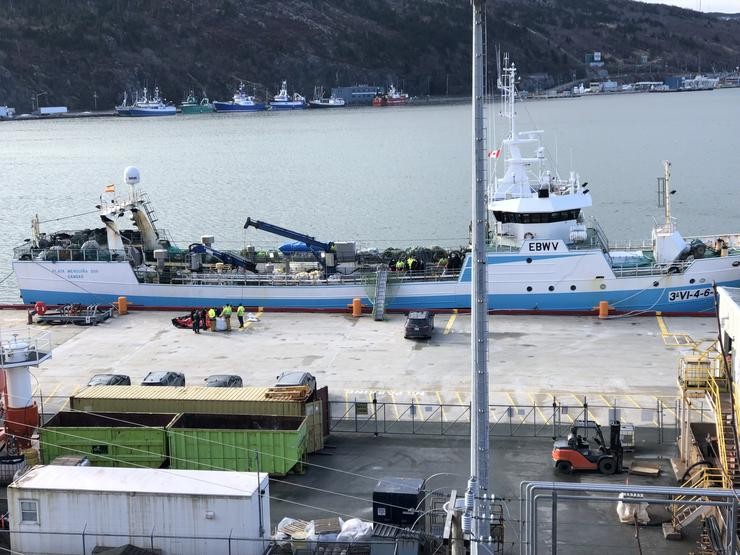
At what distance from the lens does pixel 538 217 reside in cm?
4006

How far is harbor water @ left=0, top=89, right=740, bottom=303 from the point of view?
76250 millimetres

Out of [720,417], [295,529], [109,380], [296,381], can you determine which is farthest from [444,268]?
[295,529]

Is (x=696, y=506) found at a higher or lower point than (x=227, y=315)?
lower

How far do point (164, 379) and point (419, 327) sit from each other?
10913 mm

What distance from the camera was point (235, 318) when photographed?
40656 mm

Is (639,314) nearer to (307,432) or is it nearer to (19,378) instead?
(307,432)

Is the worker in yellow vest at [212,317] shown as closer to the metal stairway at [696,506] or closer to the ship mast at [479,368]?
the metal stairway at [696,506]

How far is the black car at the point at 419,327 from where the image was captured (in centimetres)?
3653

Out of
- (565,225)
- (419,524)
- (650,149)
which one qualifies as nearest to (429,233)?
(565,225)

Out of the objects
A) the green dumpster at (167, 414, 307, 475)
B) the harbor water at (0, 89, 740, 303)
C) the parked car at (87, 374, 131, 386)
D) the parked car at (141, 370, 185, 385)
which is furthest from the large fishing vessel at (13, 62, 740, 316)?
the green dumpster at (167, 414, 307, 475)

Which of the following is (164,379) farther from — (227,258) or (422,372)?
(227,258)

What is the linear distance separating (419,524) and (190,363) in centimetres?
1572

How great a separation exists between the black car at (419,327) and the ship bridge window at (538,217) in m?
6.17

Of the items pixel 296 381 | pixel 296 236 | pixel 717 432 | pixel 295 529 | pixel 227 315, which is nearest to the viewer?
pixel 295 529
